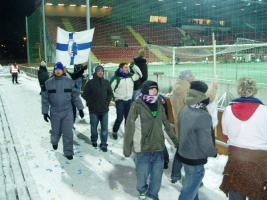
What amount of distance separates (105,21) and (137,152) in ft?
85.8

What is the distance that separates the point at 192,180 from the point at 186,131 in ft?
1.86

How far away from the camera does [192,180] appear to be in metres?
4.25

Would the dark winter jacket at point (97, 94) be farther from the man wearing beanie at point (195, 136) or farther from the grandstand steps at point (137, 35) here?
the grandstand steps at point (137, 35)

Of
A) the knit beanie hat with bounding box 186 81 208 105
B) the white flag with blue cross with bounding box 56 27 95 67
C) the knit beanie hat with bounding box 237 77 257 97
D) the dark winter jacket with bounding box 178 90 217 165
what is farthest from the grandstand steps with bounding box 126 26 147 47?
the knit beanie hat with bounding box 237 77 257 97

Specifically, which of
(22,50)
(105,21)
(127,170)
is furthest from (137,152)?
(22,50)

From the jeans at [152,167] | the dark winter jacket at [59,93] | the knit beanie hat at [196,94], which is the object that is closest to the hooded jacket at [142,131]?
the jeans at [152,167]

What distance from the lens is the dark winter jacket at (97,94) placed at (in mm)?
7434

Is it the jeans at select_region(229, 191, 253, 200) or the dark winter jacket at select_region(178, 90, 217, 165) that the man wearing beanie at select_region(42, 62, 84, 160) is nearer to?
the dark winter jacket at select_region(178, 90, 217, 165)

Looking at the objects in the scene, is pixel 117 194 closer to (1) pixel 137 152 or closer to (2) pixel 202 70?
(1) pixel 137 152

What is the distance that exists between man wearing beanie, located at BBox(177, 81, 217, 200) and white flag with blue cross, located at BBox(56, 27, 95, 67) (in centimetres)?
578

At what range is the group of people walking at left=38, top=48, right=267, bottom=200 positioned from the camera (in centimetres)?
367

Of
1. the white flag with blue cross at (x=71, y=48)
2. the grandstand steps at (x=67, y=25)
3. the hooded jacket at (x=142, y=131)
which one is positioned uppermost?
the grandstand steps at (x=67, y=25)

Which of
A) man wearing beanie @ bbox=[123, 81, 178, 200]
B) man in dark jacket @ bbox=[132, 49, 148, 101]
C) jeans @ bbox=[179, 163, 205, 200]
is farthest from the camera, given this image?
man in dark jacket @ bbox=[132, 49, 148, 101]

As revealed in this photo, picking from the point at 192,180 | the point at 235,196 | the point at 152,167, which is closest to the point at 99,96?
the point at 152,167
